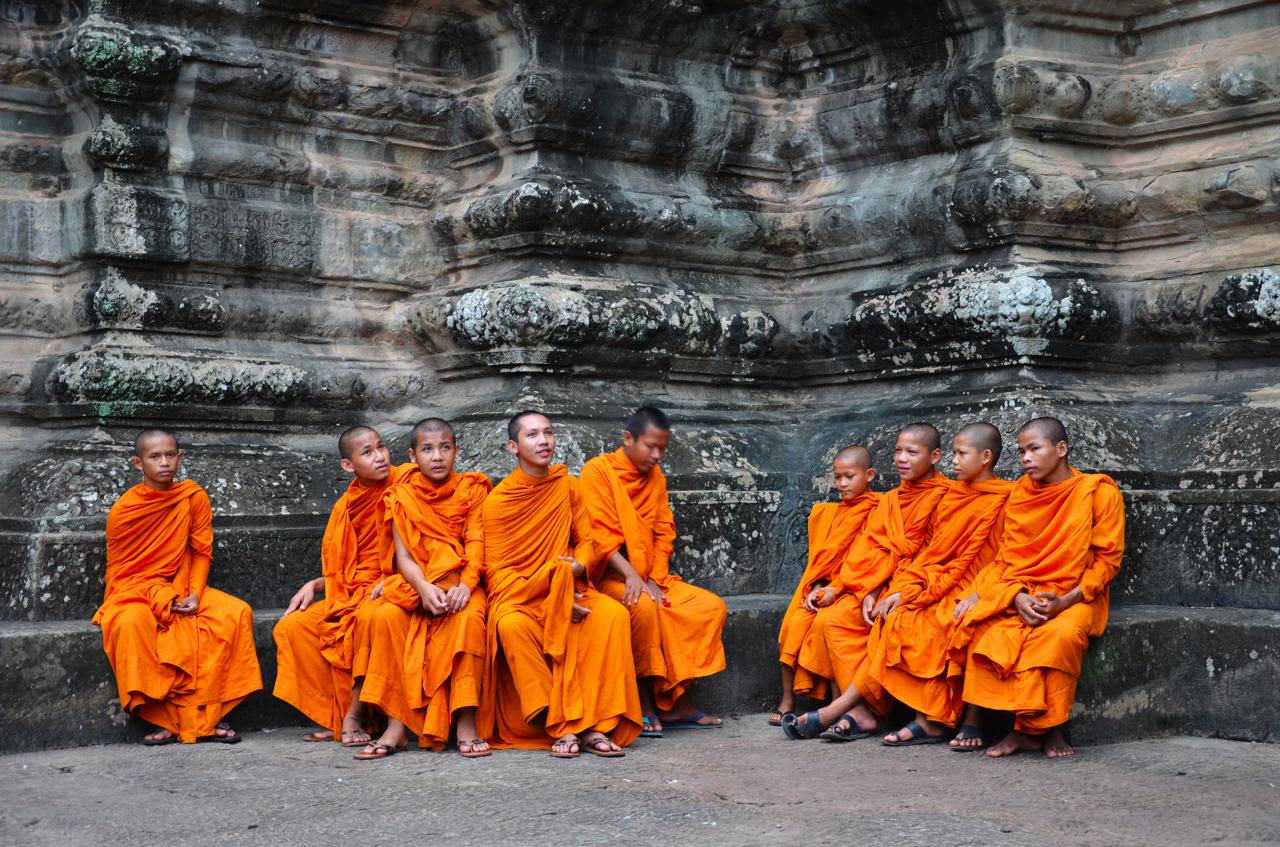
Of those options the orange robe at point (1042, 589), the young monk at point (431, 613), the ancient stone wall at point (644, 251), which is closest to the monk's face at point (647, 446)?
the ancient stone wall at point (644, 251)

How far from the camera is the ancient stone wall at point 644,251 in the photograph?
768cm

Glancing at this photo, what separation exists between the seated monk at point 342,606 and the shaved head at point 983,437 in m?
2.35

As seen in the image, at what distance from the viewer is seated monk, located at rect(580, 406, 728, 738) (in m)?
7.41

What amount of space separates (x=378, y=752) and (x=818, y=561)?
2196 mm

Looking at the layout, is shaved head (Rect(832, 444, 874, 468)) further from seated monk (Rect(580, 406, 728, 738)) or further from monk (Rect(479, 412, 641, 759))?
monk (Rect(479, 412, 641, 759))

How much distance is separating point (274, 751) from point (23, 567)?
4.35ft

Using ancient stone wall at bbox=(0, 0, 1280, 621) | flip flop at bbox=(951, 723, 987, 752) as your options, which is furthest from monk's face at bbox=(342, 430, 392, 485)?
flip flop at bbox=(951, 723, 987, 752)

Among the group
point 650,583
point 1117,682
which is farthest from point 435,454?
point 1117,682

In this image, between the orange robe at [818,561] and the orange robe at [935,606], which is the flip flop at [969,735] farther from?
the orange robe at [818,561]

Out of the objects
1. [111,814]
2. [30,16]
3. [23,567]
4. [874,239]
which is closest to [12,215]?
[30,16]

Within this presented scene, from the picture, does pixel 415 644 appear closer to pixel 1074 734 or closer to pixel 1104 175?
pixel 1074 734

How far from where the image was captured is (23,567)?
23.4ft

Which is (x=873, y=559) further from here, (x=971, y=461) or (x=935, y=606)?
(x=971, y=461)

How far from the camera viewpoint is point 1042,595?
A: 6.80m
